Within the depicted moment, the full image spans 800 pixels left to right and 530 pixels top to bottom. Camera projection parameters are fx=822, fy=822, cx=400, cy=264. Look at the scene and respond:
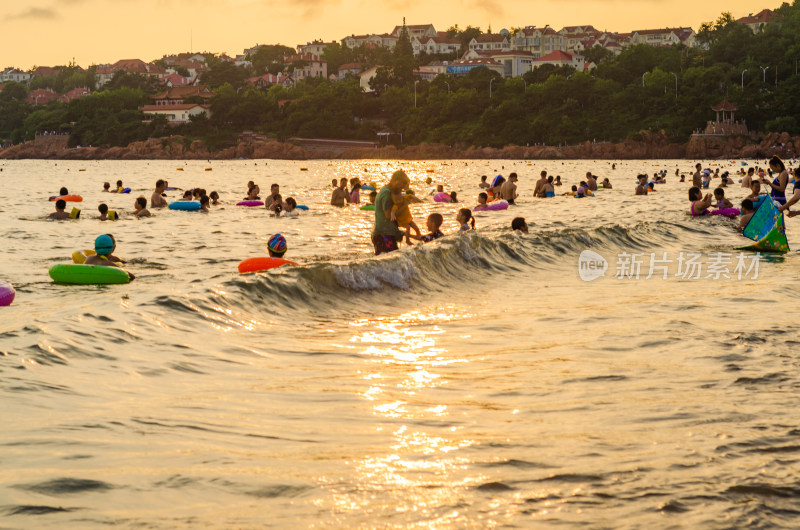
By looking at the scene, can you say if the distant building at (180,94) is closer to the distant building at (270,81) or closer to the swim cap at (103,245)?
the distant building at (270,81)

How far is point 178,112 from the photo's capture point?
458 feet

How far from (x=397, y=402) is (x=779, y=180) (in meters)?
12.3

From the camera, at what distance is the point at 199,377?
6.65 metres

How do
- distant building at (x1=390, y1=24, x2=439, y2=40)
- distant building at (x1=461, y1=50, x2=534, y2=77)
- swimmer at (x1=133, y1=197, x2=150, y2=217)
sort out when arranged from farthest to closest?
distant building at (x1=390, y1=24, x2=439, y2=40)
distant building at (x1=461, y1=50, x2=534, y2=77)
swimmer at (x1=133, y1=197, x2=150, y2=217)

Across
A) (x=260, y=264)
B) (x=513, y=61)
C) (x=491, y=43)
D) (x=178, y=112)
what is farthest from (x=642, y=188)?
(x=491, y=43)

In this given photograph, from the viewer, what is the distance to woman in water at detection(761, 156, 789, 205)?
14125 mm

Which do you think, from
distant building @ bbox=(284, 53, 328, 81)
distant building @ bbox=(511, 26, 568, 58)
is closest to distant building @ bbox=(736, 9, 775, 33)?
distant building @ bbox=(511, 26, 568, 58)

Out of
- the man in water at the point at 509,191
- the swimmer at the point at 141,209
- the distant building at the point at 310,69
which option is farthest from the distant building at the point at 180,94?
the swimmer at the point at 141,209

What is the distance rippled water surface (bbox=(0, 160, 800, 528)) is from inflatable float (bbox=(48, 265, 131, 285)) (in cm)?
24

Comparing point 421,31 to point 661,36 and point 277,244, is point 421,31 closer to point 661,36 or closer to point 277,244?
point 661,36

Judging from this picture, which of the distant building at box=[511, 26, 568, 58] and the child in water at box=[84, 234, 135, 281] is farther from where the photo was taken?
the distant building at box=[511, 26, 568, 58]

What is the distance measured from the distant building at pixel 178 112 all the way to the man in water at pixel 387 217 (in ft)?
435

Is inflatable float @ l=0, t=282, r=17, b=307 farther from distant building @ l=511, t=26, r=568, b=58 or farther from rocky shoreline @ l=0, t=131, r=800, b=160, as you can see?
distant building @ l=511, t=26, r=568, b=58

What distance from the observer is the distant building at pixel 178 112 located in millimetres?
139125
